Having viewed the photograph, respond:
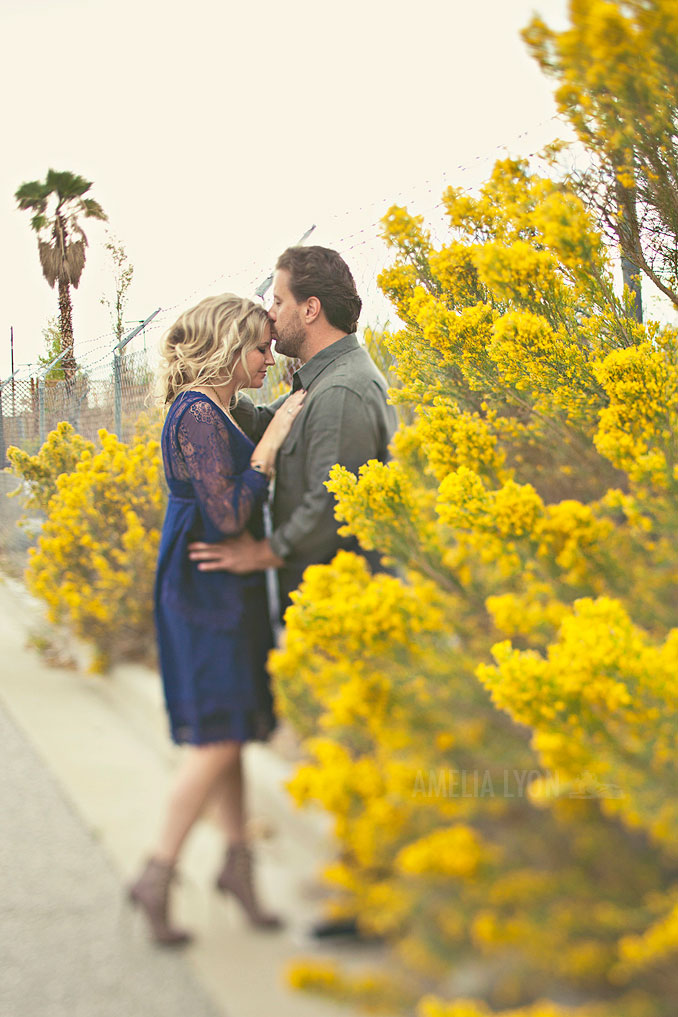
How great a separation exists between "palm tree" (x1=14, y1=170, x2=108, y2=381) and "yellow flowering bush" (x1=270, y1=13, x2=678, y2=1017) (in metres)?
1.86

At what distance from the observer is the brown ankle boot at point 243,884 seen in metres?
1.78

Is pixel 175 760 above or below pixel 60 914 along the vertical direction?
above

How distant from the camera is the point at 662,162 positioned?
2283 millimetres

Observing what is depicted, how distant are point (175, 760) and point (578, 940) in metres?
1.40

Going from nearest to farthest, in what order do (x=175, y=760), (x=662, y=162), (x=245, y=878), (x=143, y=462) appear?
(x=245, y=878) < (x=662, y=162) < (x=175, y=760) < (x=143, y=462)

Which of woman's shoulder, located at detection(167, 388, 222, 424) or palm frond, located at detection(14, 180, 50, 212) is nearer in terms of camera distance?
woman's shoulder, located at detection(167, 388, 222, 424)

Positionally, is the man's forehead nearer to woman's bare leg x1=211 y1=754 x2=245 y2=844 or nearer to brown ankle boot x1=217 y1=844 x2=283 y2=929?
woman's bare leg x1=211 y1=754 x2=245 y2=844

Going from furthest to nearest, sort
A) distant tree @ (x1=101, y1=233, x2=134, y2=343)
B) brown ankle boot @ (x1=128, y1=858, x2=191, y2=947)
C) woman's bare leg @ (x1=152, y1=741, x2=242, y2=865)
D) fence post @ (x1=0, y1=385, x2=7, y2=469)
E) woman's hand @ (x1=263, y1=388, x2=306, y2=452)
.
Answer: fence post @ (x1=0, y1=385, x2=7, y2=469), distant tree @ (x1=101, y1=233, x2=134, y2=343), woman's hand @ (x1=263, y1=388, x2=306, y2=452), woman's bare leg @ (x1=152, y1=741, x2=242, y2=865), brown ankle boot @ (x1=128, y1=858, x2=191, y2=947)

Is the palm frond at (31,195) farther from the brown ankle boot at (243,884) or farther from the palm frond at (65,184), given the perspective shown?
the brown ankle boot at (243,884)

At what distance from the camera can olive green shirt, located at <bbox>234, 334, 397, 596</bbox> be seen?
2.26 metres

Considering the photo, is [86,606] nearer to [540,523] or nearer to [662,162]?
[540,523]

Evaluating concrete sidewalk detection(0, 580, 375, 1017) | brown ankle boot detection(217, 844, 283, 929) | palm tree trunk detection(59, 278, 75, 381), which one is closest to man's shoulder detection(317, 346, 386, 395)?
concrete sidewalk detection(0, 580, 375, 1017)

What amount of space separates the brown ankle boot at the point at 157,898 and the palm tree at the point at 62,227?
2.65 m

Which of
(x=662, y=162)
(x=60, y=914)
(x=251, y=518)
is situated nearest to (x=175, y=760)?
(x=60, y=914)
